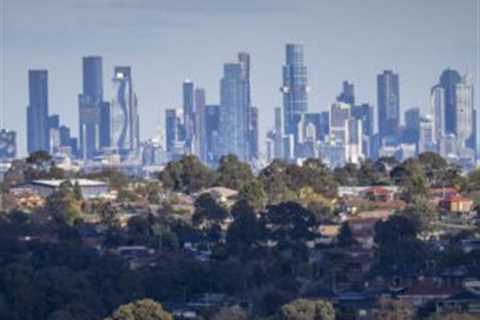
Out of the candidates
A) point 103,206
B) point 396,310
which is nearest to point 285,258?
point 396,310

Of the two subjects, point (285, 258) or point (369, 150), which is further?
point (369, 150)

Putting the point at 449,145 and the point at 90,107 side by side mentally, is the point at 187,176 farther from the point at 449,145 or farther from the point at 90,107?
the point at 90,107

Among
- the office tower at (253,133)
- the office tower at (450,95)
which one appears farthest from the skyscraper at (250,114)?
the office tower at (450,95)

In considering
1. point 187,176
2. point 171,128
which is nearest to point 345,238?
point 187,176

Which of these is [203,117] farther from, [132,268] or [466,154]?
[132,268]

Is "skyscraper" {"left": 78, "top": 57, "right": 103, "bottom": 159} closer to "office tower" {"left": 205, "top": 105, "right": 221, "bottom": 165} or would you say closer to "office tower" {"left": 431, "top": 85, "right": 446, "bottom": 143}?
"office tower" {"left": 205, "top": 105, "right": 221, "bottom": 165}

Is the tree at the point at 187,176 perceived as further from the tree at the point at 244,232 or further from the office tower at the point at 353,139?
the office tower at the point at 353,139
